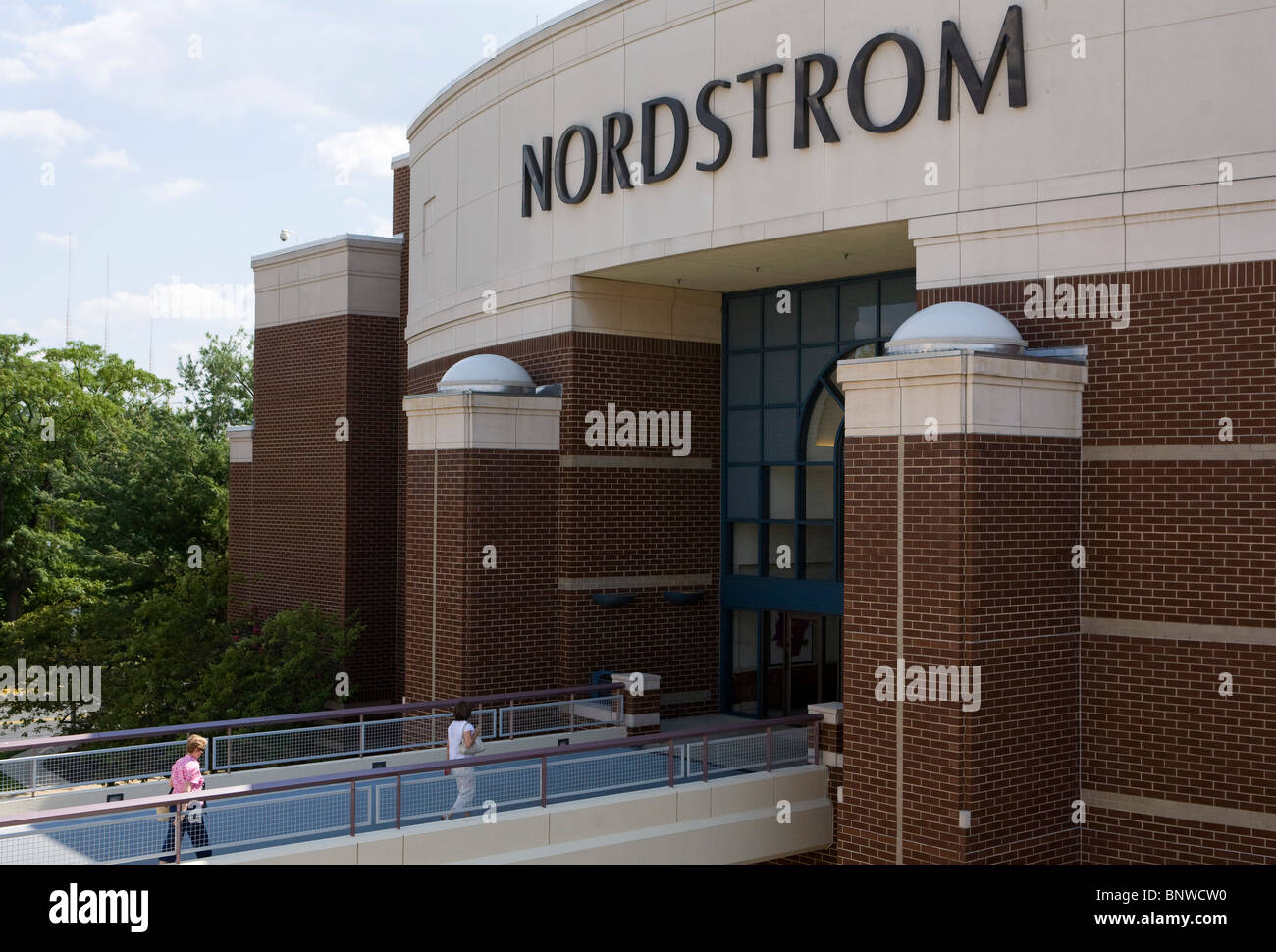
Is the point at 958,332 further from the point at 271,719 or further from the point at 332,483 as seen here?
the point at 332,483

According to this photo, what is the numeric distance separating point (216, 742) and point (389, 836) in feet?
11.9

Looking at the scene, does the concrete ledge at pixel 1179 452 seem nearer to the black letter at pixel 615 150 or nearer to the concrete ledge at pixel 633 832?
the concrete ledge at pixel 633 832

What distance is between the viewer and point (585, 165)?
17.6m

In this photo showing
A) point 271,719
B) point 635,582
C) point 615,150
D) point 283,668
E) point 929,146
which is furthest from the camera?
point 283,668

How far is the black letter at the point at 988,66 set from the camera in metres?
13.1

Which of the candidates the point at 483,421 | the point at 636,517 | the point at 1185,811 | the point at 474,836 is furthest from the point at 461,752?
the point at 1185,811

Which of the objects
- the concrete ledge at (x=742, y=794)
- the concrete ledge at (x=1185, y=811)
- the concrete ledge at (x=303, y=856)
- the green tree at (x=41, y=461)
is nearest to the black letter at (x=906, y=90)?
the concrete ledge at (x=742, y=794)

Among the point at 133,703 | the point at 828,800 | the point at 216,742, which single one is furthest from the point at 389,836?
the point at 133,703

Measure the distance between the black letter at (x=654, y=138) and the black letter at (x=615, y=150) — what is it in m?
0.32

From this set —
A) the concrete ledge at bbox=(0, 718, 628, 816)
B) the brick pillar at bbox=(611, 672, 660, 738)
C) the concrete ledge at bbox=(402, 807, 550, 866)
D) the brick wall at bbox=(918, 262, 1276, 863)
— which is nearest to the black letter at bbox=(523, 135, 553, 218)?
the brick pillar at bbox=(611, 672, 660, 738)

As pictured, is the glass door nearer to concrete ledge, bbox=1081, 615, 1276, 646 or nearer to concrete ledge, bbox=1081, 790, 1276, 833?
concrete ledge, bbox=1081, 615, 1276, 646

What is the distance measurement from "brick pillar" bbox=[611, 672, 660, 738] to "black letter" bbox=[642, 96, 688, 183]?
678 centimetres

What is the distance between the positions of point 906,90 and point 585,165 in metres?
5.28

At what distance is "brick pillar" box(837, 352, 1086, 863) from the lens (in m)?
12.0
